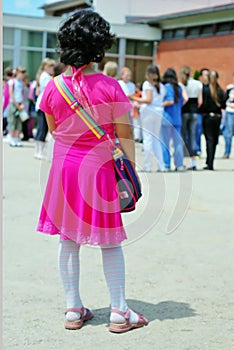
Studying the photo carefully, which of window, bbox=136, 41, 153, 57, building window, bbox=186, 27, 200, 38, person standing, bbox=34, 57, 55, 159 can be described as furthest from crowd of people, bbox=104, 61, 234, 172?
window, bbox=136, 41, 153, 57

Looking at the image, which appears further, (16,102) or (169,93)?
(16,102)

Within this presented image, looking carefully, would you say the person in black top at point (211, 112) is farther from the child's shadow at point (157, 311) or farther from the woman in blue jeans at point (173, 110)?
the child's shadow at point (157, 311)

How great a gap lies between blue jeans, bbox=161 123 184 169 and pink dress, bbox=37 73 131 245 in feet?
25.3

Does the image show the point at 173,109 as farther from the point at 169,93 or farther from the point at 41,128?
the point at 41,128

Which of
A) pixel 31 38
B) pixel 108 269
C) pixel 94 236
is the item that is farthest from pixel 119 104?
pixel 31 38

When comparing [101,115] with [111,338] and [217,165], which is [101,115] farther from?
[217,165]

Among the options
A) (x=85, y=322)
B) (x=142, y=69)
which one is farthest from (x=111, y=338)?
(x=142, y=69)

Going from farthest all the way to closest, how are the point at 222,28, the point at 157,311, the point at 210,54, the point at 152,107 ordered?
the point at 210,54 < the point at 152,107 < the point at 222,28 < the point at 157,311

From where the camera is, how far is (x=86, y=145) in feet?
12.8

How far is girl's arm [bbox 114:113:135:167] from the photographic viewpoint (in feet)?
12.7

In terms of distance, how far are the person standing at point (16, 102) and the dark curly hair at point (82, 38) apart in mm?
11218

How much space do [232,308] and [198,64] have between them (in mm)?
10103

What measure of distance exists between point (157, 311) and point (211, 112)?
328 inches

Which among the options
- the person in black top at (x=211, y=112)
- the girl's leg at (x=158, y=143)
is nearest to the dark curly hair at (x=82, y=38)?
the girl's leg at (x=158, y=143)
